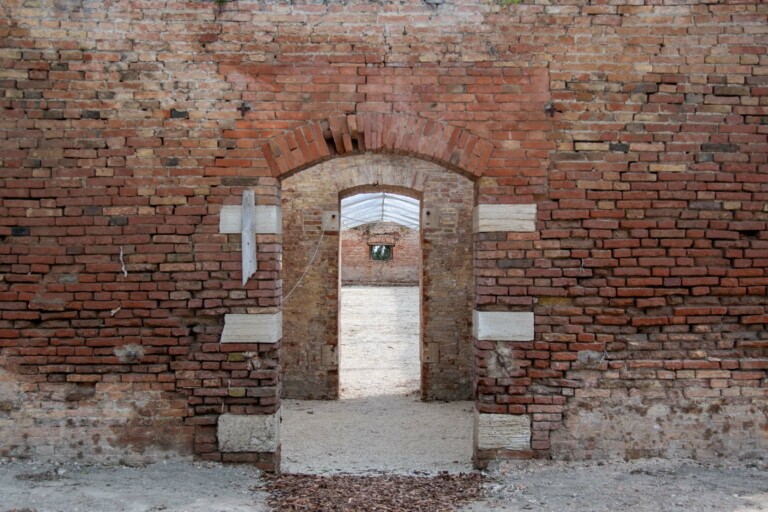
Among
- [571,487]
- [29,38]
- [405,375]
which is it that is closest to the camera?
[571,487]

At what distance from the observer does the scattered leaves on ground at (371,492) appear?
474 centimetres

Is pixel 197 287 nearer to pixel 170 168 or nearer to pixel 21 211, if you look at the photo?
pixel 170 168

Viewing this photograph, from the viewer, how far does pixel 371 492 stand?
5.15 m

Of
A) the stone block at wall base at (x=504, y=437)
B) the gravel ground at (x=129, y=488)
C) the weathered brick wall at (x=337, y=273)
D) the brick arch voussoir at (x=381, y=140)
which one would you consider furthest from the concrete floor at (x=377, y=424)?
the brick arch voussoir at (x=381, y=140)

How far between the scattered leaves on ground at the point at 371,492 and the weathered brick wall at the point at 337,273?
4229 millimetres

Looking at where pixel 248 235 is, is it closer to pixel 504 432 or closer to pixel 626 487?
pixel 504 432

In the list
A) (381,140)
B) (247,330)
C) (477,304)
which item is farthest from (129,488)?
(381,140)

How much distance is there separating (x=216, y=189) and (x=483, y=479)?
3.26 meters

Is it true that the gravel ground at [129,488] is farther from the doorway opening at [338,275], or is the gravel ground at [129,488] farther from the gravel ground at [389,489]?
the doorway opening at [338,275]

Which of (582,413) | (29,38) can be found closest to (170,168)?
(29,38)

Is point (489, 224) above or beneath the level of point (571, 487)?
above

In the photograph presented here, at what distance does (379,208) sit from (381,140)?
920cm

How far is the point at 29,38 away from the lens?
5.29 metres

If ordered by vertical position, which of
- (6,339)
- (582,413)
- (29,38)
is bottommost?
(582,413)
